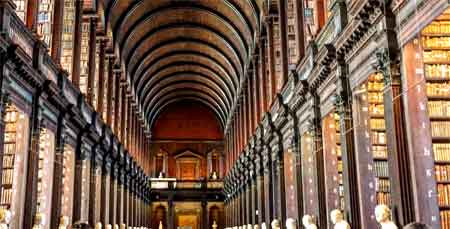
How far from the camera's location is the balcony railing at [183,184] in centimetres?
3797

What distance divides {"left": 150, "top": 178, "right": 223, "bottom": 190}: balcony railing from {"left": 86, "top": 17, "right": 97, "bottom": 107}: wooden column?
20.0 m

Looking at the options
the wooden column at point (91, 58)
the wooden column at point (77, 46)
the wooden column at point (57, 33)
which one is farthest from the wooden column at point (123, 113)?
the wooden column at point (57, 33)

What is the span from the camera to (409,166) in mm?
7508

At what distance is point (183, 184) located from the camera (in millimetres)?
38438

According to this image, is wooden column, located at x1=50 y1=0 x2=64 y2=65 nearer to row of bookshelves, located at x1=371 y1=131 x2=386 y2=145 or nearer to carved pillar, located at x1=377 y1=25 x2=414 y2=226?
row of bookshelves, located at x1=371 y1=131 x2=386 y2=145

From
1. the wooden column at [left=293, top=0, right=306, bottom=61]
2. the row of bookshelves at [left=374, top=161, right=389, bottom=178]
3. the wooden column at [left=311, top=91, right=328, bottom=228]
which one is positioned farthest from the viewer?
the wooden column at [left=293, top=0, right=306, bottom=61]

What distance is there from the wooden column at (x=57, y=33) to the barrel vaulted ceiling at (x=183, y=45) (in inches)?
243

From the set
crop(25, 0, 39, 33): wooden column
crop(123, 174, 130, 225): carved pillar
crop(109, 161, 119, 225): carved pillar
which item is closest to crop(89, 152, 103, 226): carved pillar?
crop(109, 161, 119, 225): carved pillar

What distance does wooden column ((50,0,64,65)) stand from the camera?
13.7 metres

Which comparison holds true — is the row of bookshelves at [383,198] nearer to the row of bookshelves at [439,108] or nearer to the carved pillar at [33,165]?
the row of bookshelves at [439,108]

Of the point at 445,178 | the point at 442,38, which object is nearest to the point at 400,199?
the point at 445,178

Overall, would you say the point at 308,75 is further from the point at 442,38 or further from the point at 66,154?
the point at 66,154

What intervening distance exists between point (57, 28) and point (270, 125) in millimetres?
6854

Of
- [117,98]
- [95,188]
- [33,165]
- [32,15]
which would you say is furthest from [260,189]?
[32,15]
